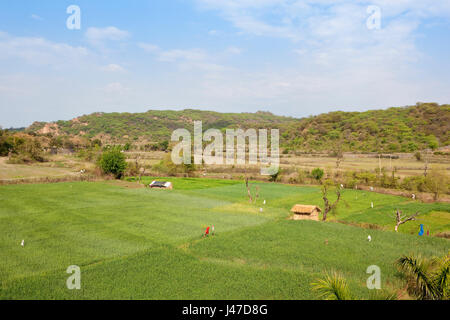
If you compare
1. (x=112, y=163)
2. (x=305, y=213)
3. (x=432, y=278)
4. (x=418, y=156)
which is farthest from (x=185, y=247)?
(x=418, y=156)

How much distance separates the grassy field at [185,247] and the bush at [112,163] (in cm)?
2152

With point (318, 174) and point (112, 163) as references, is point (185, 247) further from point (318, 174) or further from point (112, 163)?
point (112, 163)

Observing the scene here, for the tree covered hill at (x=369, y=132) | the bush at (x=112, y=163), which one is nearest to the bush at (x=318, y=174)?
the tree covered hill at (x=369, y=132)

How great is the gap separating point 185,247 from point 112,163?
149ft

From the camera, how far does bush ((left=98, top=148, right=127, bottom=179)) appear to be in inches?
2459

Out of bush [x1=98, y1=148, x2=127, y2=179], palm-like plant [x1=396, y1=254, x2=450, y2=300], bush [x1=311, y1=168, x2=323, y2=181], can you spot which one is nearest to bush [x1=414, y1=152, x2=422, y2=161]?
bush [x1=311, y1=168, x2=323, y2=181]

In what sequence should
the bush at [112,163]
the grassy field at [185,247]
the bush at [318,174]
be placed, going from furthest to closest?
the bush at [112,163], the bush at [318,174], the grassy field at [185,247]

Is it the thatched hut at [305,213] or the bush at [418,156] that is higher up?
the bush at [418,156]

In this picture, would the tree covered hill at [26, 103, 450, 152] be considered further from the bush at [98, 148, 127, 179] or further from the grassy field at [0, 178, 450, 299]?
the bush at [98, 148, 127, 179]

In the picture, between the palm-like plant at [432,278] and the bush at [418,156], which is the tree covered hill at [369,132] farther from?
the palm-like plant at [432,278]

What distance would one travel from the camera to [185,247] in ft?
71.6

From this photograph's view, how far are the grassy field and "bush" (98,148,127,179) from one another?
2152 cm

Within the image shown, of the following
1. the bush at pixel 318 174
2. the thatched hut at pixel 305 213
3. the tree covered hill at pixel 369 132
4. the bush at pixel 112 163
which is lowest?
the thatched hut at pixel 305 213

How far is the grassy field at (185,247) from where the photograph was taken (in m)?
15.0
